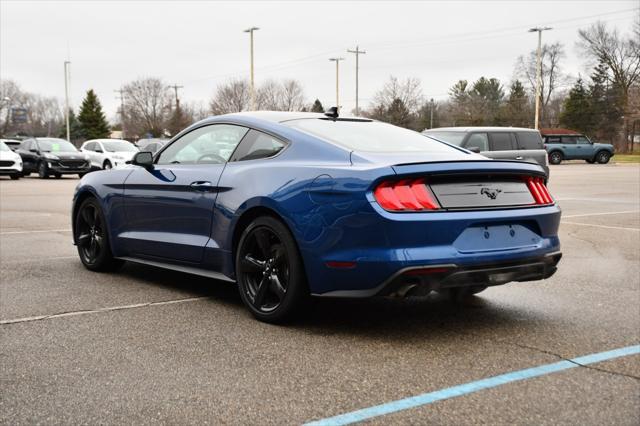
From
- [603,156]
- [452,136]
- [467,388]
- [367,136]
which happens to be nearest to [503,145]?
[452,136]

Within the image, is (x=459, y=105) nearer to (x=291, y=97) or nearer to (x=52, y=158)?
(x=291, y=97)

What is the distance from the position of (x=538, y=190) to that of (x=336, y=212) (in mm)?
1506

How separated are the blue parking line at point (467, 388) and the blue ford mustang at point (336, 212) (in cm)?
66

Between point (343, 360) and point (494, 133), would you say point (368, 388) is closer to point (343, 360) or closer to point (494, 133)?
point (343, 360)

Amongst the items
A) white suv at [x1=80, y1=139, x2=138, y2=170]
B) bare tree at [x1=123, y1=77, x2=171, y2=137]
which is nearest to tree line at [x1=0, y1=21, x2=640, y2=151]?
bare tree at [x1=123, y1=77, x2=171, y2=137]

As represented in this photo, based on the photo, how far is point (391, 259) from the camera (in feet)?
13.0

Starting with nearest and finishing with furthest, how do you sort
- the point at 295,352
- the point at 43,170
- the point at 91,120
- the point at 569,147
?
the point at 295,352, the point at 43,170, the point at 569,147, the point at 91,120

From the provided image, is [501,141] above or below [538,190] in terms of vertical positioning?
above

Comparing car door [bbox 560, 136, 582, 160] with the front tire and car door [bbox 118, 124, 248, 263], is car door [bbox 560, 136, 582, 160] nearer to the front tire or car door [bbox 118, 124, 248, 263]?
the front tire

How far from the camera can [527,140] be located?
53.6 ft

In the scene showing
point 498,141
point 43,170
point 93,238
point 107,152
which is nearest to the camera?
point 93,238

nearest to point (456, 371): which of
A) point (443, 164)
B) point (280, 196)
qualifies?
point (443, 164)

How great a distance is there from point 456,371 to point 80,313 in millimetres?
2743

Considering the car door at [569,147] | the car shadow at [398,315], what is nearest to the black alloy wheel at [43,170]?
the car shadow at [398,315]
